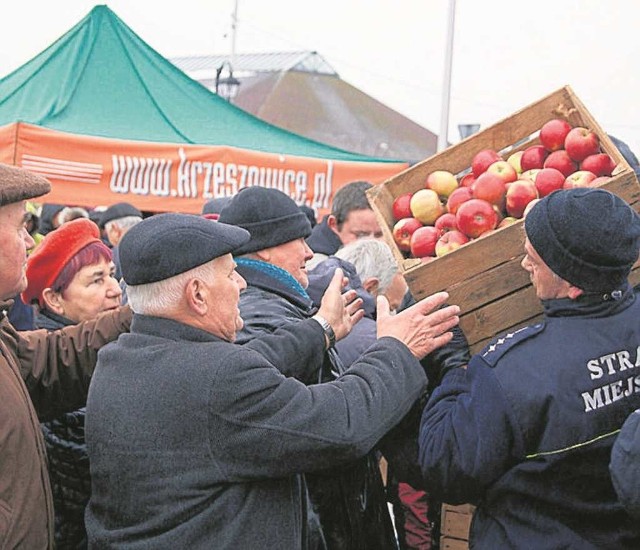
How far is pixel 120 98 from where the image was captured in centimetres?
725

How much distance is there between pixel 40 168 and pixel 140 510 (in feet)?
12.9

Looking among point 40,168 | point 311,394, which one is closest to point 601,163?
point 311,394

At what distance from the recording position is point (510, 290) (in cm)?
256

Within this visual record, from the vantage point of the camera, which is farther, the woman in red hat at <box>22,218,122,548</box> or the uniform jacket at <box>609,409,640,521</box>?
the woman in red hat at <box>22,218,122,548</box>

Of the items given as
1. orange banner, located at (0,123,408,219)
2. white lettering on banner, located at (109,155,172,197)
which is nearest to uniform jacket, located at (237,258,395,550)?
orange banner, located at (0,123,408,219)

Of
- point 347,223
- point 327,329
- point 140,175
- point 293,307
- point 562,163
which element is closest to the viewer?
point 327,329

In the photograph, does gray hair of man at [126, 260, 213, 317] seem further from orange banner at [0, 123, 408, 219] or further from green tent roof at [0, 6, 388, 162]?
green tent roof at [0, 6, 388, 162]

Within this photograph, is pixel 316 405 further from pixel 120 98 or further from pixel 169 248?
pixel 120 98

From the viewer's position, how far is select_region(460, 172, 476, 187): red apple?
9.77ft

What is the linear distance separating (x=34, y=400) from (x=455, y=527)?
1669mm

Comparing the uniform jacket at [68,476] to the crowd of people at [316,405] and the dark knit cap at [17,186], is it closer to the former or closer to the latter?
the crowd of people at [316,405]

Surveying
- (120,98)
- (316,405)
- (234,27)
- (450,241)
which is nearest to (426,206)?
(450,241)

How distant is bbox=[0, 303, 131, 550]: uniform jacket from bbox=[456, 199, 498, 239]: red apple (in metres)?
1.16

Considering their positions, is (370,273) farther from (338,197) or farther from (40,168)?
(40,168)
